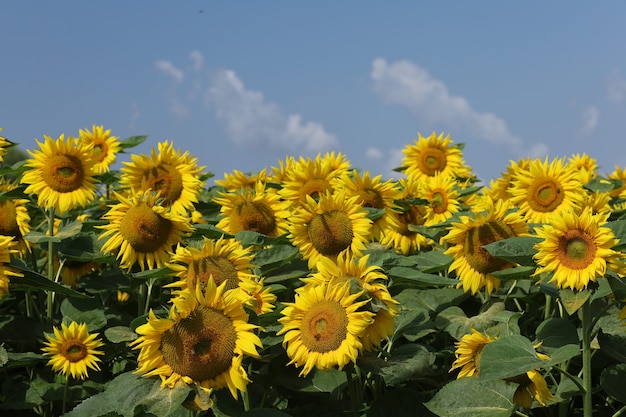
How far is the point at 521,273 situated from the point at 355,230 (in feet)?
3.93

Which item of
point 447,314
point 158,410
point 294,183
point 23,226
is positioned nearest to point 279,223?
point 294,183

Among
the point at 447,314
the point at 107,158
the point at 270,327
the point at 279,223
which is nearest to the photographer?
the point at 270,327

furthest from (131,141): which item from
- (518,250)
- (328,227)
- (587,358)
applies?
(587,358)

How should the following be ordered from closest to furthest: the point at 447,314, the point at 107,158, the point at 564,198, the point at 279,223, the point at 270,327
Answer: the point at 270,327 → the point at 447,314 → the point at 279,223 → the point at 564,198 → the point at 107,158

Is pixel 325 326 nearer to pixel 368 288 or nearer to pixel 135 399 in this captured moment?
pixel 368 288

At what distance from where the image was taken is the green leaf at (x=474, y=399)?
3859mm

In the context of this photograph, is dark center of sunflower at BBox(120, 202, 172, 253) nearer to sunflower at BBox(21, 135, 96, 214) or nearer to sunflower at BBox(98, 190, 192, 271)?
sunflower at BBox(98, 190, 192, 271)

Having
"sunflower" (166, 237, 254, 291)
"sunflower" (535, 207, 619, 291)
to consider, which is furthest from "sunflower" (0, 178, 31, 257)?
"sunflower" (535, 207, 619, 291)

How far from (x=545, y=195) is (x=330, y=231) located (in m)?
2.37

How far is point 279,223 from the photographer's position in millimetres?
5664

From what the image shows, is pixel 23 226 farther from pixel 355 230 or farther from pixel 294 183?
pixel 355 230

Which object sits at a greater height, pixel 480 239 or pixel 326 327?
pixel 480 239

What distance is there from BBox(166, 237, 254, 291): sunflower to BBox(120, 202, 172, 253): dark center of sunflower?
0.67 metres

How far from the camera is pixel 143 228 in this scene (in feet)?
16.0
